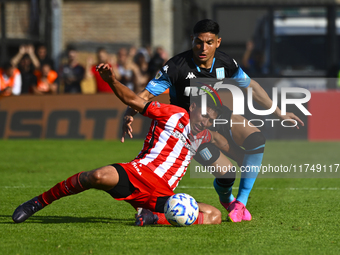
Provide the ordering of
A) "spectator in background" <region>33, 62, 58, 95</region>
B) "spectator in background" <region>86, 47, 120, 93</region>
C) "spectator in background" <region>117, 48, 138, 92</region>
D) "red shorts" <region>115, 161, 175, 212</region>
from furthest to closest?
"spectator in background" <region>33, 62, 58, 95</region>, "spectator in background" <region>117, 48, 138, 92</region>, "spectator in background" <region>86, 47, 120, 93</region>, "red shorts" <region>115, 161, 175, 212</region>

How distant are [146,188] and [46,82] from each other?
432 inches

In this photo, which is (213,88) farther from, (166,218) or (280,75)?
(280,75)

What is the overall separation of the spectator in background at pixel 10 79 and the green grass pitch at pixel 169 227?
5.60 meters

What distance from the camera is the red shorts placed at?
5.23m

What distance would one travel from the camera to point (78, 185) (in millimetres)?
5117

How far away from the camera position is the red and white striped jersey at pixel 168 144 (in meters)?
5.31

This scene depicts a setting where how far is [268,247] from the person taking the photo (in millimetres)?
4469

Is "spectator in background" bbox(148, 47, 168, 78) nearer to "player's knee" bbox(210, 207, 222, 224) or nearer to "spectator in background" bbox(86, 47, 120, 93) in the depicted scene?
"spectator in background" bbox(86, 47, 120, 93)

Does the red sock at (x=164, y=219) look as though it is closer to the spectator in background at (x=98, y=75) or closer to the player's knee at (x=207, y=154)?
the player's knee at (x=207, y=154)

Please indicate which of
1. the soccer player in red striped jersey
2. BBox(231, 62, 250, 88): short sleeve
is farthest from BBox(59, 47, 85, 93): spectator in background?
the soccer player in red striped jersey

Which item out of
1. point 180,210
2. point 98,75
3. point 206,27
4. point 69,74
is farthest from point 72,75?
point 180,210

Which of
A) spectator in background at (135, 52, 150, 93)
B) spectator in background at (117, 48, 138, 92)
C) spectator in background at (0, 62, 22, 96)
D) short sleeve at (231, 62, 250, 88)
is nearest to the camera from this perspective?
short sleeve at (231, 62, 250, 88)

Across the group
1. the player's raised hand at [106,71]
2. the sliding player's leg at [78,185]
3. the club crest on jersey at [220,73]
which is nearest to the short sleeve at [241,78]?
the club crest on jersey at [220,73]

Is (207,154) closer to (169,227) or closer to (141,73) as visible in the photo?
(169,227)
